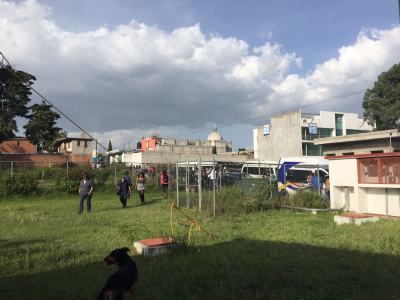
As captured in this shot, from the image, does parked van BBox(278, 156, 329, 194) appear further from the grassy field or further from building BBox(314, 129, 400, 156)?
building BBox(314, 129, 400, 156)

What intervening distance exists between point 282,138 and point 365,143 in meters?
18.1

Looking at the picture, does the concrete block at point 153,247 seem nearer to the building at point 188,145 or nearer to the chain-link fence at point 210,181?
the chain-link fence at point 210,181

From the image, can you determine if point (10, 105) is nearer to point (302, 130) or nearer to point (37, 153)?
point (37, 153)

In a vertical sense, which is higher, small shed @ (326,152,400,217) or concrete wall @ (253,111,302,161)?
concrete wall @ (253,111,302,161)

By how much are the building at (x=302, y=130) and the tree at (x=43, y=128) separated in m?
29.0

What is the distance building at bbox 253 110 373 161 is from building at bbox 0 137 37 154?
108ft

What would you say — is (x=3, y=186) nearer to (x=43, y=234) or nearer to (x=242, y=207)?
(x=43, y=234)

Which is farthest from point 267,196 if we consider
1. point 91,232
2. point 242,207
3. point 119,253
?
point 119,253

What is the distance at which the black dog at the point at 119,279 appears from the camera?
395cm

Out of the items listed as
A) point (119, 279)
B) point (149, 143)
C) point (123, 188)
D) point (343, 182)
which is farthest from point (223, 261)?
point (149, 143)

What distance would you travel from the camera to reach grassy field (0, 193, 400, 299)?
5500 mm

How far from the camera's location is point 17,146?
5203 centimetres

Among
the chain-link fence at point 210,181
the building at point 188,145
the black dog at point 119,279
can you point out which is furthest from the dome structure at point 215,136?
the black dog at point 119,279

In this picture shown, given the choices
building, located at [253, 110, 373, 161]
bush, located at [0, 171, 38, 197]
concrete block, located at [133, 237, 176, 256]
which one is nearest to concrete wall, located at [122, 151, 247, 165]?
building, located at [253, 110, 373, 161]
